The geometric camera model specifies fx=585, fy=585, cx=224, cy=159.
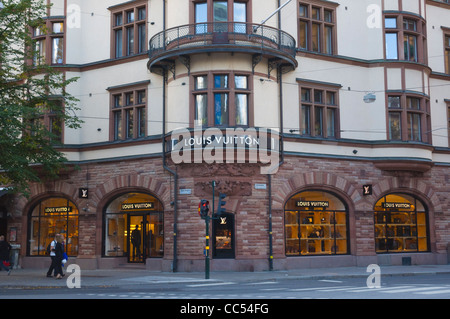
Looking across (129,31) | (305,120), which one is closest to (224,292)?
(305,120)

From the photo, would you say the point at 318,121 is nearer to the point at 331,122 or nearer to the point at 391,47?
the point at 331,122

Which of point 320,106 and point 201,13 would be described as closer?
point 201,13

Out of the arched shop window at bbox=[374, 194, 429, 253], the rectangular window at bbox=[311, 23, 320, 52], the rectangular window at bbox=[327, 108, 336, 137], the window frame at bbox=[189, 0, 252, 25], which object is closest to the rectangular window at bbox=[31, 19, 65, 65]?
the window frame at bbox=[189, 0, 252, 25]

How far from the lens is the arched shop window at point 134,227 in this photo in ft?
91.4

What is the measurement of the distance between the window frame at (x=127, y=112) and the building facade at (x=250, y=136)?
0.10 meters

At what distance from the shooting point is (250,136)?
25516 mm

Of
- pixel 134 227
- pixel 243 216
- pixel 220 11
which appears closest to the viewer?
pixel 243 216

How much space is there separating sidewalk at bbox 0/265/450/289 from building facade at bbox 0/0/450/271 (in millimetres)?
1150

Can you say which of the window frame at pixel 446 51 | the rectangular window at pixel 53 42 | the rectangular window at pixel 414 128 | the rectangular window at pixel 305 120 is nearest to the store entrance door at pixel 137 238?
the rectangular window at pixel 305 120

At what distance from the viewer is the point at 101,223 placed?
94.6 feet

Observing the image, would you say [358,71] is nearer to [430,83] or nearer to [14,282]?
[430,83]

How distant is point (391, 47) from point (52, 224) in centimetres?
1988
